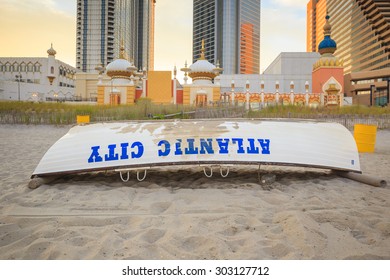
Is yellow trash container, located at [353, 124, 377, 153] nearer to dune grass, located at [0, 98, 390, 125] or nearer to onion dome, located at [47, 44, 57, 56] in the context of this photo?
dune grass, located at [0, 98, 390, 125]

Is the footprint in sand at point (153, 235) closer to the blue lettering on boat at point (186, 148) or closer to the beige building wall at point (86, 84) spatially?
the blue lettering on boat at point (186, 148)

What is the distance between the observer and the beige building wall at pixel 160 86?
81.1 feet

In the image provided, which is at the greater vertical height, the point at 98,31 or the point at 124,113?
the point at 98,31

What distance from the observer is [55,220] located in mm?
2453

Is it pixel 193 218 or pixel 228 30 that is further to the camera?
pixel 228 30

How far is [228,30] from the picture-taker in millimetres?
87000

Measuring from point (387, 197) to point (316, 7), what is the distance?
134451mm

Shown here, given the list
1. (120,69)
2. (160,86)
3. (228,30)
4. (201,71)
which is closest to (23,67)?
(120,69)

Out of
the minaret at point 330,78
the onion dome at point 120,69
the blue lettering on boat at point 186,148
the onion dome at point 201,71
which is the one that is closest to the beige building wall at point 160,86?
the onion dome at point 120,69

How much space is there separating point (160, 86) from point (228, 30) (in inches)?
2784

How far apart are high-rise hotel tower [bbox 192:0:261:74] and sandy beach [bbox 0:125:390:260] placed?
86.7m

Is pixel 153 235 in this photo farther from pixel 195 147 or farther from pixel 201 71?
pixel 201 71
